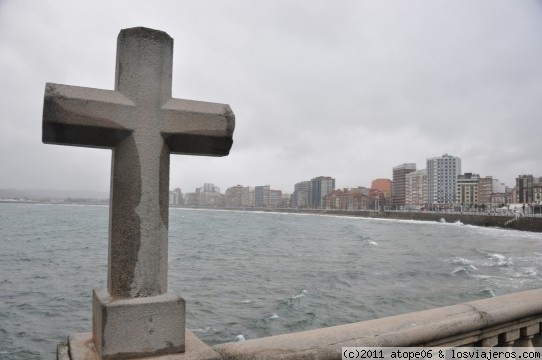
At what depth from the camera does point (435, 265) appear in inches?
1014

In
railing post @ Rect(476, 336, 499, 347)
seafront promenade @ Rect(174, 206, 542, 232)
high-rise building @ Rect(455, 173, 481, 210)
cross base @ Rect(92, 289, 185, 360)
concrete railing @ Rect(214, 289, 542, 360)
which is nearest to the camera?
cross base @ Rect(92, 289, 185, 360)

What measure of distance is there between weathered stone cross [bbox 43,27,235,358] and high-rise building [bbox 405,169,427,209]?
7814 inches

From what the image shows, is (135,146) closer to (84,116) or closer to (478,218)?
(84,116)

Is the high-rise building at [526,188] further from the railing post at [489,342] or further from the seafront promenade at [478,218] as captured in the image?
the railing post at [489,342]

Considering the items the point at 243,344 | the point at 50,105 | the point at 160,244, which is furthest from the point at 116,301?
the point at 50,105

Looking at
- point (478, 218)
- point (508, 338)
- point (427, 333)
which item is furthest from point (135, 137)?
point (478, 218)

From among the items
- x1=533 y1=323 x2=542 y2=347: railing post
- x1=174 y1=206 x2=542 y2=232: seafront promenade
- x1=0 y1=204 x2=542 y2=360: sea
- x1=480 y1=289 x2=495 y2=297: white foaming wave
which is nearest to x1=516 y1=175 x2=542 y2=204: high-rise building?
x1=174 y1=206 x2=542 y2=232: seafront promenade

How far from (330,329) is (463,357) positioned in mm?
1071

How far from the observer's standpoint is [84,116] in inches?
85.7

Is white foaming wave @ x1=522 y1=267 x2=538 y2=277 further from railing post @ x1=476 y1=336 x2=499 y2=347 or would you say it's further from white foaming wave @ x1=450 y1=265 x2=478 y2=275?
railing post @ x1=476 y1=336 x2=499 y2=347

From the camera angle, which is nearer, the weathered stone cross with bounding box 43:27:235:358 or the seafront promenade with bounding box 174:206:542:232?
the weathered stone cross with bounding box 43:27:235:358

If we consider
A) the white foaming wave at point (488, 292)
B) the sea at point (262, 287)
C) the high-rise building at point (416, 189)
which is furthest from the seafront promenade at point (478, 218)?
the white foaming wave at point (488, 292)

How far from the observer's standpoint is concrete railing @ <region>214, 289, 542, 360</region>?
2.51m

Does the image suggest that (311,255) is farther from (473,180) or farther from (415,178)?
(415,178)
